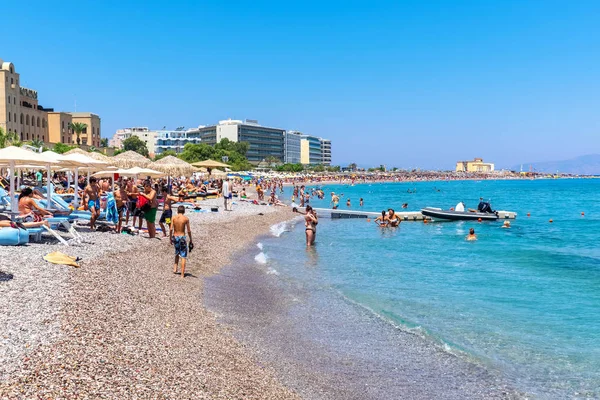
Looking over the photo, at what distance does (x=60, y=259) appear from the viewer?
10.3 meters

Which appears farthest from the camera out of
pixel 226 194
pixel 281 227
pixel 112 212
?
pixel 226 194

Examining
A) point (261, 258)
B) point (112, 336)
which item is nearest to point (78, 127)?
point (261, 258)

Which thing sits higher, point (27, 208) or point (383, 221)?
point (27, 208)

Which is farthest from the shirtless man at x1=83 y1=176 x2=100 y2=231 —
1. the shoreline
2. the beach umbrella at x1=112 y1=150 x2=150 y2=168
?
the beach umbrella at x1=112 y1=150 x2=150 y2=168

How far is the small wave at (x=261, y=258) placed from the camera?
16.1 m

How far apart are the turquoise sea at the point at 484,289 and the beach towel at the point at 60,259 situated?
17.6ft

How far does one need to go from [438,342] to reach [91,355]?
18.0 feet

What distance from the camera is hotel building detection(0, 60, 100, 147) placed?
71.2 m

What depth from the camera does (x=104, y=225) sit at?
627 inches

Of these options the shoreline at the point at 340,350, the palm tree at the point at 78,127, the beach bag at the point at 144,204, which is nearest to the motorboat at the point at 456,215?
the beach bag at the point at 144,204

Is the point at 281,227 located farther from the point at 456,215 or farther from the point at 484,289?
the point at 484,289

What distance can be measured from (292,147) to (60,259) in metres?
181

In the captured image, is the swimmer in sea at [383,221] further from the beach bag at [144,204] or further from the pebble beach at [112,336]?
the pebble beach at [112,336]

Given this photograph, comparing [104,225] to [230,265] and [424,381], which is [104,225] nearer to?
[230,265]
